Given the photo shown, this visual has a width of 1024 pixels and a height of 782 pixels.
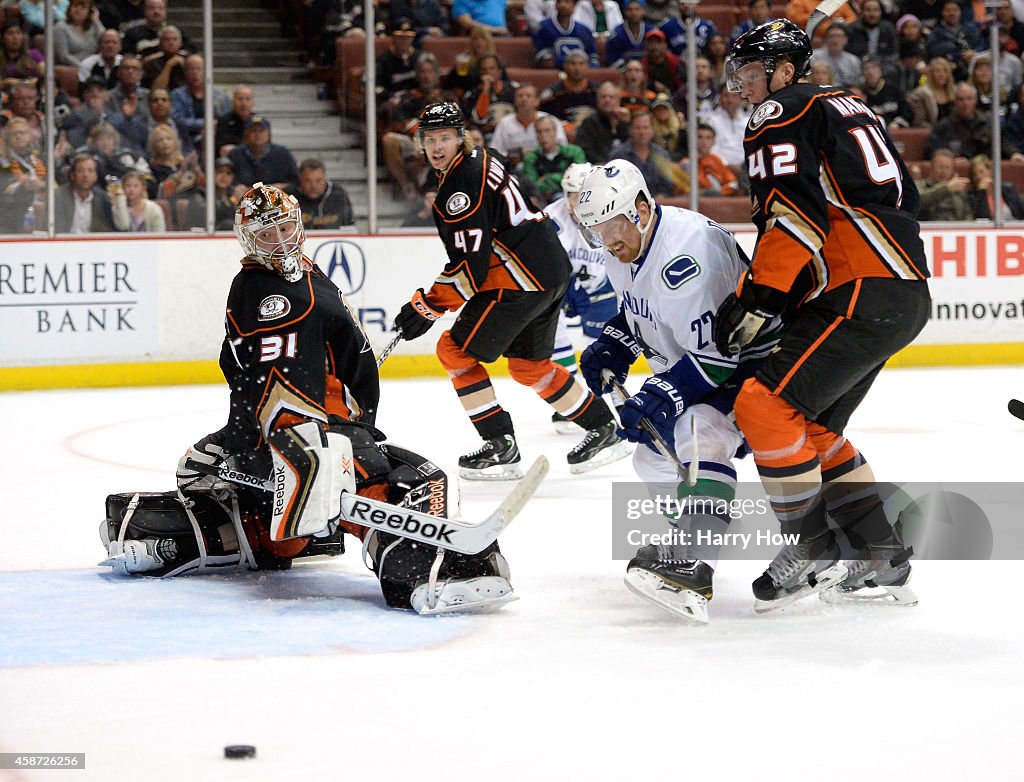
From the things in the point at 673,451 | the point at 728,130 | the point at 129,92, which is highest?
the point at 129,92

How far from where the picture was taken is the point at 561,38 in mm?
8570

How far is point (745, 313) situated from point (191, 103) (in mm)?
5204

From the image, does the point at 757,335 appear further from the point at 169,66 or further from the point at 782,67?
the point at 169,66

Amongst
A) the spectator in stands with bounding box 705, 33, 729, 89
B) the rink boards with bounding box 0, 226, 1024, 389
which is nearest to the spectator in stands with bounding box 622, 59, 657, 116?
the spectator in stands with bounding box 705, 33, 729, 89

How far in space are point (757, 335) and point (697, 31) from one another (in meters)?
5.58

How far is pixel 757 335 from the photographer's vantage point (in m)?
2.86

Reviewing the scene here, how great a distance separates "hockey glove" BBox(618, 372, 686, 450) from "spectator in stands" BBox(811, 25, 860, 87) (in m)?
6.26

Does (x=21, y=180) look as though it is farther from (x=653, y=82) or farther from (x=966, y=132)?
(x=966, y=132)

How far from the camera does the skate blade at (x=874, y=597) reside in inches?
118

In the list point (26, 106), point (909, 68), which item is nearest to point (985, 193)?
point (909, 68)

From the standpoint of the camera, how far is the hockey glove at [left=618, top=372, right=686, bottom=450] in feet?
9.58

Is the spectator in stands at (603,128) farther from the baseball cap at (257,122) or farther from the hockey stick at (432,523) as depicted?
the hockey stick at (432,523)

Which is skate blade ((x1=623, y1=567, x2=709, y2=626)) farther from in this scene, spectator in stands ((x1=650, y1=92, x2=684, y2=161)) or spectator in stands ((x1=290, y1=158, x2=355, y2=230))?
spectator in stands ((x1=650, y1=92, x2=684, y2=161))

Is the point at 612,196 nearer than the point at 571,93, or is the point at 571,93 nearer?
the point at 612,196
